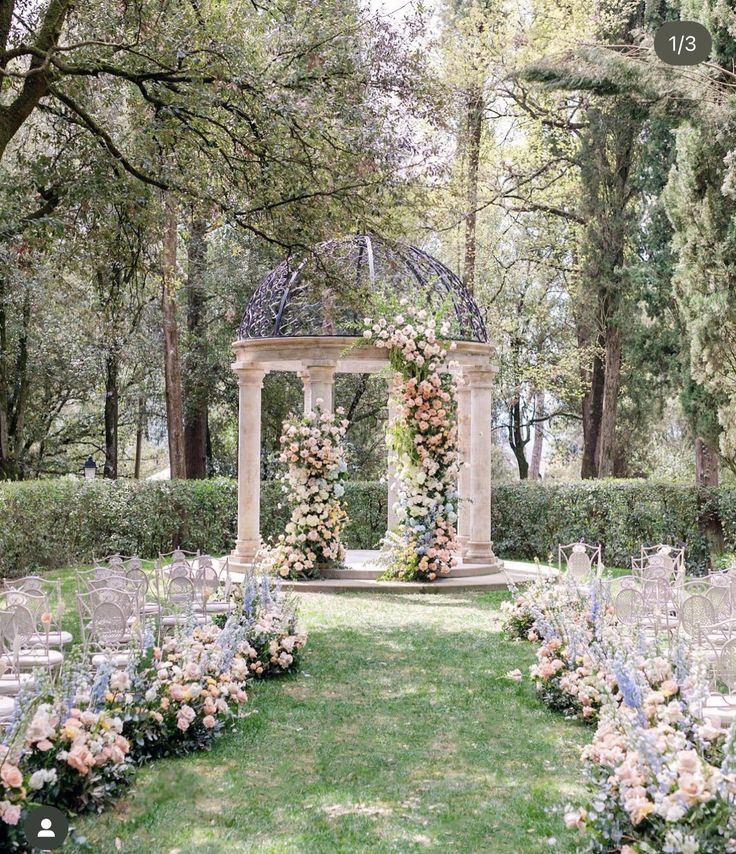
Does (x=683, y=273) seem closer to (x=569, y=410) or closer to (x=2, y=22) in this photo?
(x=2, y=22)

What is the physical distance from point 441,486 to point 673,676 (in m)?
8.91

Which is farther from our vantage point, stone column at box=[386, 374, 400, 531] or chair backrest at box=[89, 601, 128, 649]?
stone column at box=[386, 374, 400, 531]

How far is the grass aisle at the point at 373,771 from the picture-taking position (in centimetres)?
505

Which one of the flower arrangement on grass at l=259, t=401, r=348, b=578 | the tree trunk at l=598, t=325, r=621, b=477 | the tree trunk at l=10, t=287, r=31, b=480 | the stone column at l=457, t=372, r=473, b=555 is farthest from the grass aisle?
the tree trunk at l=10, t=287, r=31, b=480

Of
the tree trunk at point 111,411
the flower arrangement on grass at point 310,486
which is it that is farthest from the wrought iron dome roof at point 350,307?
the tree trunk at point 111,411

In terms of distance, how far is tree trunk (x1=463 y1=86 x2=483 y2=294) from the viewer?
83.4 ft

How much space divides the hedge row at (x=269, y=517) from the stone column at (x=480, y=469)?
3370mm

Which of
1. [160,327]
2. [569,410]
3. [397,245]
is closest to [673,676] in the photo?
[397,245]

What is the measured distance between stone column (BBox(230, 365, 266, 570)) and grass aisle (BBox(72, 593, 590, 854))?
6158 mm

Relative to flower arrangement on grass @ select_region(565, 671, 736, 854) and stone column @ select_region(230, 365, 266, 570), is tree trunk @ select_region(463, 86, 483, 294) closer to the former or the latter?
stone column @ select_region(230, 365, 266, 570)

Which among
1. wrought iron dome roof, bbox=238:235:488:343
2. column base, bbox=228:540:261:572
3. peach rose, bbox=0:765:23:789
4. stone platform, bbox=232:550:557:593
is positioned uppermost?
wrought iron dome roof, bbox=238:235:488:343

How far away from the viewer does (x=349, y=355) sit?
15227 millimetres

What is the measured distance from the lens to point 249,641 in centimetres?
888

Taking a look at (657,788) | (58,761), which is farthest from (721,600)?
(58,761)
